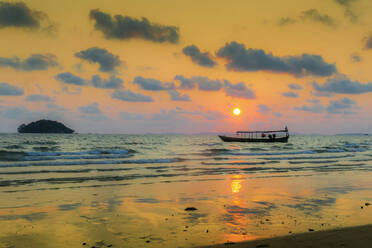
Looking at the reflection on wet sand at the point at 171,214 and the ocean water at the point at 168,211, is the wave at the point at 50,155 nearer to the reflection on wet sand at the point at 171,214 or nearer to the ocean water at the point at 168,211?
the ocean water at the point at 168,211

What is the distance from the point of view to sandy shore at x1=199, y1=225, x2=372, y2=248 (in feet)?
24.0

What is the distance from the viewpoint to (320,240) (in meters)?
7.66

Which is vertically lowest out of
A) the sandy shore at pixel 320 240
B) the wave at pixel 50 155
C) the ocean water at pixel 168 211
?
the wave at pixel 50 155

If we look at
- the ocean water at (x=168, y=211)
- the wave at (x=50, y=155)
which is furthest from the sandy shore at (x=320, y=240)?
the wave at (x=50, y=155)

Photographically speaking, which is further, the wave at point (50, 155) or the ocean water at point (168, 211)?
the wave at point (50, 155)

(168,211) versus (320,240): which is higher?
(320,240)

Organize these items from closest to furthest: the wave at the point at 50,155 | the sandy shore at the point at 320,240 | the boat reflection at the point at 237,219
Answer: the sandy shore at the point at 320,240 < the boat reflection at the point at 237,219 < the wave at the point at 50,155

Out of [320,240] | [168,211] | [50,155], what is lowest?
[50,155]

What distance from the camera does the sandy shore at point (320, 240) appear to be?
287 inches

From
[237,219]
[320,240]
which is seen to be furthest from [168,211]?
[320,240]

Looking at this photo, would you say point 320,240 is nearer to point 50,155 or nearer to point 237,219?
point 237,219

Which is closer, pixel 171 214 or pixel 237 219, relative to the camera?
pixel 237 219

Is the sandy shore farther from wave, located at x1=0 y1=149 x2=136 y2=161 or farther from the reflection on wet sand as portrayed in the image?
wave, located at x1=0 y1=149 x2=136 y2=161

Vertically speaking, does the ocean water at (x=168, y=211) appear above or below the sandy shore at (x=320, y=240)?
below
